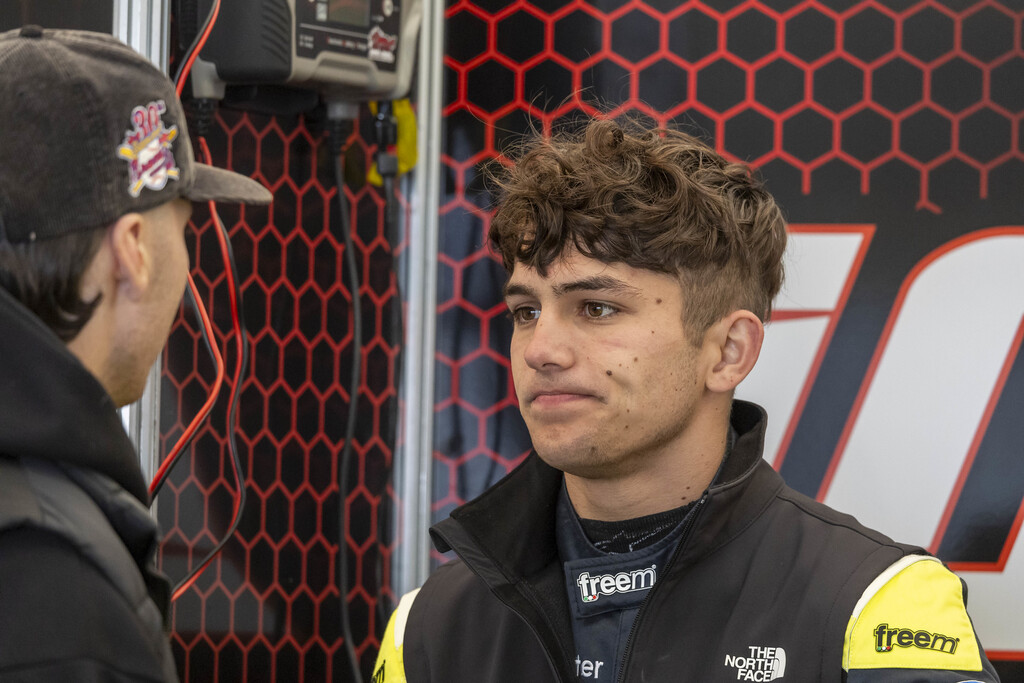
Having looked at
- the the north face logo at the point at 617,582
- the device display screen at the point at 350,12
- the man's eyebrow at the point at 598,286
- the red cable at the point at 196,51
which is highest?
the device display screen at the point at 350,12

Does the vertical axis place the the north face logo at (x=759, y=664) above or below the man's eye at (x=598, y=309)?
below

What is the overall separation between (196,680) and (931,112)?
65.8 inches

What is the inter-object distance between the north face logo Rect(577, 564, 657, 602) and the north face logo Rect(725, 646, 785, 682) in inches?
5.7

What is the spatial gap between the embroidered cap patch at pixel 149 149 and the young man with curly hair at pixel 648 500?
1.91 feet

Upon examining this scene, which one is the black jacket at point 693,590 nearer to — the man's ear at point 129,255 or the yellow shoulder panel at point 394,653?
the yellow shoulder panel at point 394,653

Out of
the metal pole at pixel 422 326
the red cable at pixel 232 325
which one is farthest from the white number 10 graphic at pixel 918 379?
the red cable at pixel 232 325

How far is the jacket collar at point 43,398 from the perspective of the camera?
776 mm

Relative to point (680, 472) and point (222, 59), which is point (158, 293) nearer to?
point (680, 472)

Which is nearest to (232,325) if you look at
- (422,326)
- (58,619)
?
(422,326)

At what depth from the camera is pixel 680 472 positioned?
1418 millimetres

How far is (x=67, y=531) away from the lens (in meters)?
0.73

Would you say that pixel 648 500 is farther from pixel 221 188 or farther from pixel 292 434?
pixel 292 434

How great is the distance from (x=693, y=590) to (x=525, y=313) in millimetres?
442

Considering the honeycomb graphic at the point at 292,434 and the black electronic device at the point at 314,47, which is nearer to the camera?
the black electronic device at the point at 314,47
